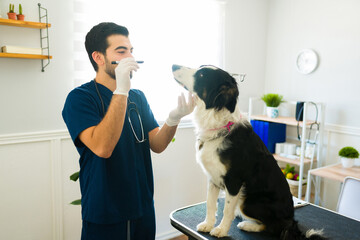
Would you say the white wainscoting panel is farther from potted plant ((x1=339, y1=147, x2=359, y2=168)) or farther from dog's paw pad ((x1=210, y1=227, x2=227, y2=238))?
potted plant ((x1=339, y1=147, x2=359, y2=168))

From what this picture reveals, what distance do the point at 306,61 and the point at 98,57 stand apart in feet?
8.43

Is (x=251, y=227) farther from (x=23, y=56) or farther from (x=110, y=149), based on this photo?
(x=23, y=56)

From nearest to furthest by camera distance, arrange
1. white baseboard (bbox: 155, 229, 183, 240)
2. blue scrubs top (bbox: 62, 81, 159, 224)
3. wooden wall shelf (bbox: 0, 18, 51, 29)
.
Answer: blue scrubs top (bbox: 62, 81, 159, 224) → wooden wall shelf (bbox: 0, 18, 51, 29) → white baseboard (bbox: 155, 229, 183, 240)

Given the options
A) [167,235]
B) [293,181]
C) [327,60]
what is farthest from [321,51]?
[167,235]

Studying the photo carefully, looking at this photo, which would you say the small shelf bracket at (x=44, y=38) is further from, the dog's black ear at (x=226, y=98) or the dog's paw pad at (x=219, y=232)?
the dog's paw pad at (x=219, y=232)

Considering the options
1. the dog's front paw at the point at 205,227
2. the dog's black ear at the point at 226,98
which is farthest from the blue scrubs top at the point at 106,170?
the dog's black ear at the point at 226,98

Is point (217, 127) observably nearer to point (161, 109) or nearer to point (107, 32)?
point (107, 32)

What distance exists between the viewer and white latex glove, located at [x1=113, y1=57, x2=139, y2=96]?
3.99ft

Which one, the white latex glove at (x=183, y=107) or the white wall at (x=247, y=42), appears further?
the white wall at (x=247, y=42)

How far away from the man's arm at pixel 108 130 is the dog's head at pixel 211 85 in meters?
0.34

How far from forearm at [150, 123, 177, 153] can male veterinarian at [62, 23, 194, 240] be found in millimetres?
52

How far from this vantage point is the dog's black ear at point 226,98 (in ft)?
4.35

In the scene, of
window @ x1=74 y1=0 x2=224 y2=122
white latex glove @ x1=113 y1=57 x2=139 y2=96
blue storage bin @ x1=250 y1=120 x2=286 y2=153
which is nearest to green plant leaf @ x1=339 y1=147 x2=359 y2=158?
blue storage bin @ x1=250 y1=120 x2=286 y2=153

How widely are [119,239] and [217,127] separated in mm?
697
